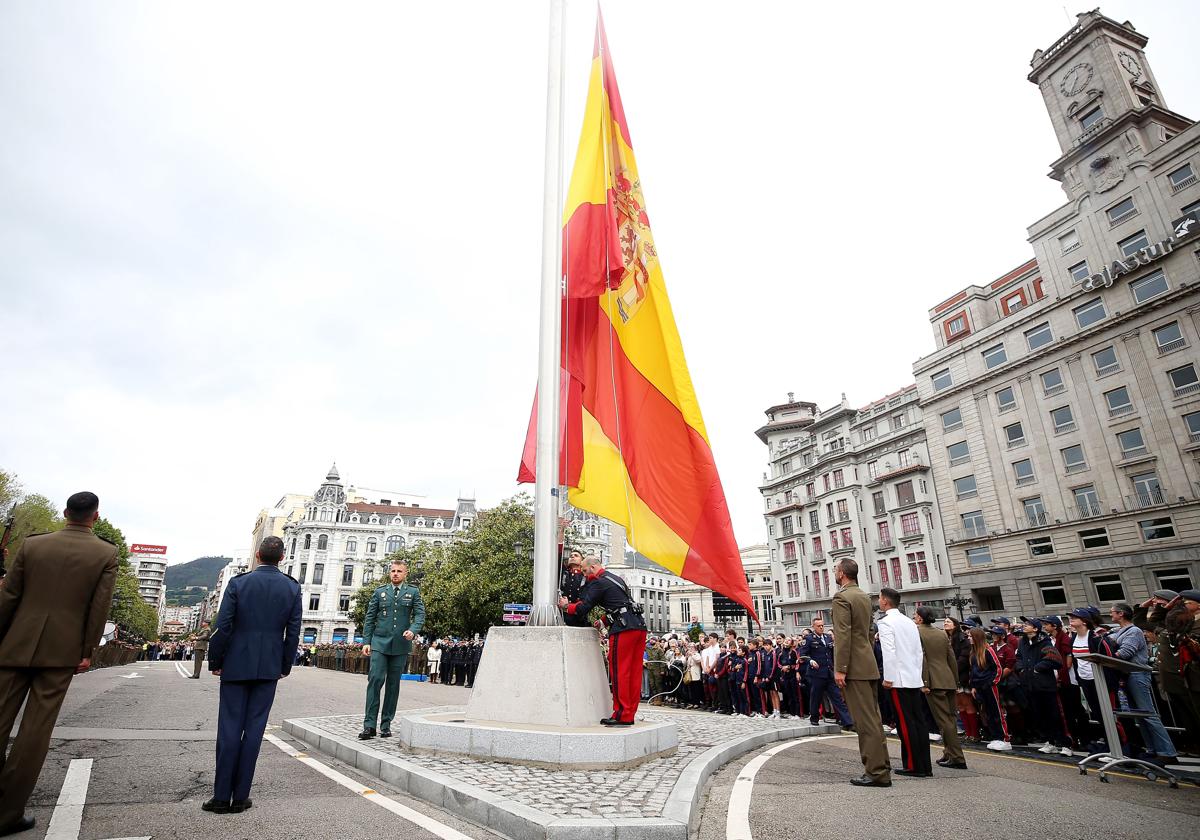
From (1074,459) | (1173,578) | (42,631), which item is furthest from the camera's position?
(1074,459)

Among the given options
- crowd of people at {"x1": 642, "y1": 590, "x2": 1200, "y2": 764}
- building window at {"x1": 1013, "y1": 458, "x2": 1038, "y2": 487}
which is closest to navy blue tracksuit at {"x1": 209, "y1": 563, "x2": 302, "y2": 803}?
crowd of people at {"x1": 642, "y1": 590, "x2": 1200, "y2": 764}

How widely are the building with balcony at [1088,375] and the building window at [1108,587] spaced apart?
73mm

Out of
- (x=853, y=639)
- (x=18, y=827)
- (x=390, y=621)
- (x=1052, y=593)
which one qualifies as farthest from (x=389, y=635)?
(x=1052, y=593)

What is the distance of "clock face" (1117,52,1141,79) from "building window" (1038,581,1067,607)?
111 feet

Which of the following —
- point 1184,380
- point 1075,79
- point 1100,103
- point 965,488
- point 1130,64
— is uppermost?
point 1130,64

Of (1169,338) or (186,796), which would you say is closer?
(186,796)

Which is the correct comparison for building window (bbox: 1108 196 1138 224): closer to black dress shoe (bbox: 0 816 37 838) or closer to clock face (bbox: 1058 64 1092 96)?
clock face (bbox: 1058 64 1092 96)

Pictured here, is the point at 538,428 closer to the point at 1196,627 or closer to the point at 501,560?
the point at 1196,627

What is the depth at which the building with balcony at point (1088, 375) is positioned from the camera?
3350cm

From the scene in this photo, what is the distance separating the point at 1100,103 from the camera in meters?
41.2

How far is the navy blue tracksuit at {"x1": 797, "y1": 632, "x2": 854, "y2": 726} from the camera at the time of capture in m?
11.7

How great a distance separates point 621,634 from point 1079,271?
45.6m

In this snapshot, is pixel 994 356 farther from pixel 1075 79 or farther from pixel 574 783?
pixel 574 783

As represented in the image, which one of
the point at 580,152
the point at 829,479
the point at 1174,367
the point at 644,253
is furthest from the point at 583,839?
the point at 829,479
